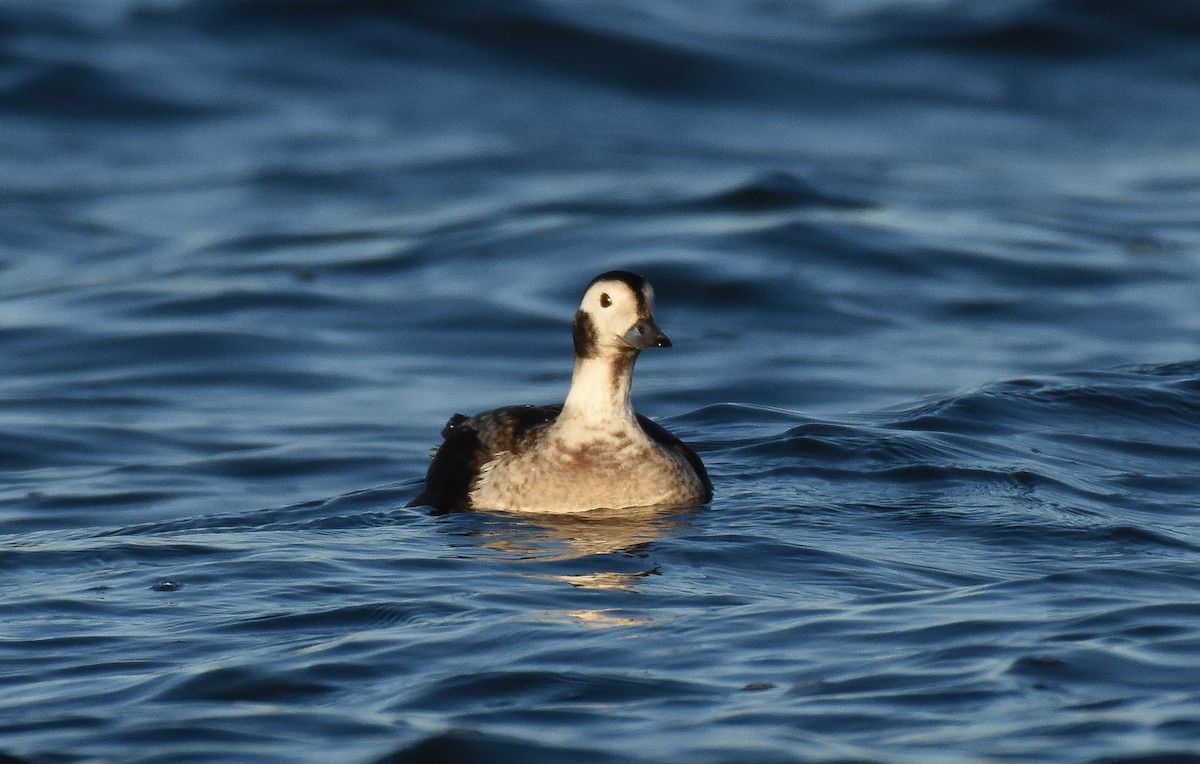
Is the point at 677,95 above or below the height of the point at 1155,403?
above

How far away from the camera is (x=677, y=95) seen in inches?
1199

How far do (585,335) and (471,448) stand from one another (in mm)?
960

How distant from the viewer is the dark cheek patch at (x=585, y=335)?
10.5 m

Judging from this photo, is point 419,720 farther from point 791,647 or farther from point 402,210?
point 402,210

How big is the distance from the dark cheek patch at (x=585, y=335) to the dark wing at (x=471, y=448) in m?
0.57

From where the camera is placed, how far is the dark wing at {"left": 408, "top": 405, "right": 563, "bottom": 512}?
10719 mm

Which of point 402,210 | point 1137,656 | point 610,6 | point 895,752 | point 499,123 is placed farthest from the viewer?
point 610,6

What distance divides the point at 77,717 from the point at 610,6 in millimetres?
28428

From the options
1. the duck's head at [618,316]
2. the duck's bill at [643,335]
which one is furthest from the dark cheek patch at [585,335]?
the duck's bill at [643,335]

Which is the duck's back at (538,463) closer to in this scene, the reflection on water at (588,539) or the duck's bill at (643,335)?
the reflection on water at (588,539)

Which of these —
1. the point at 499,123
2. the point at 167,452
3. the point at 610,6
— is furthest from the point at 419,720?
the point at 610,6

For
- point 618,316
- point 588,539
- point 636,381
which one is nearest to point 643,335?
point 618,316

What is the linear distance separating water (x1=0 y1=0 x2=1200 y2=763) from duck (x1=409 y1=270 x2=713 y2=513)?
179 mm

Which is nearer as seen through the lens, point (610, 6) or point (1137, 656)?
point (1137, 656)
